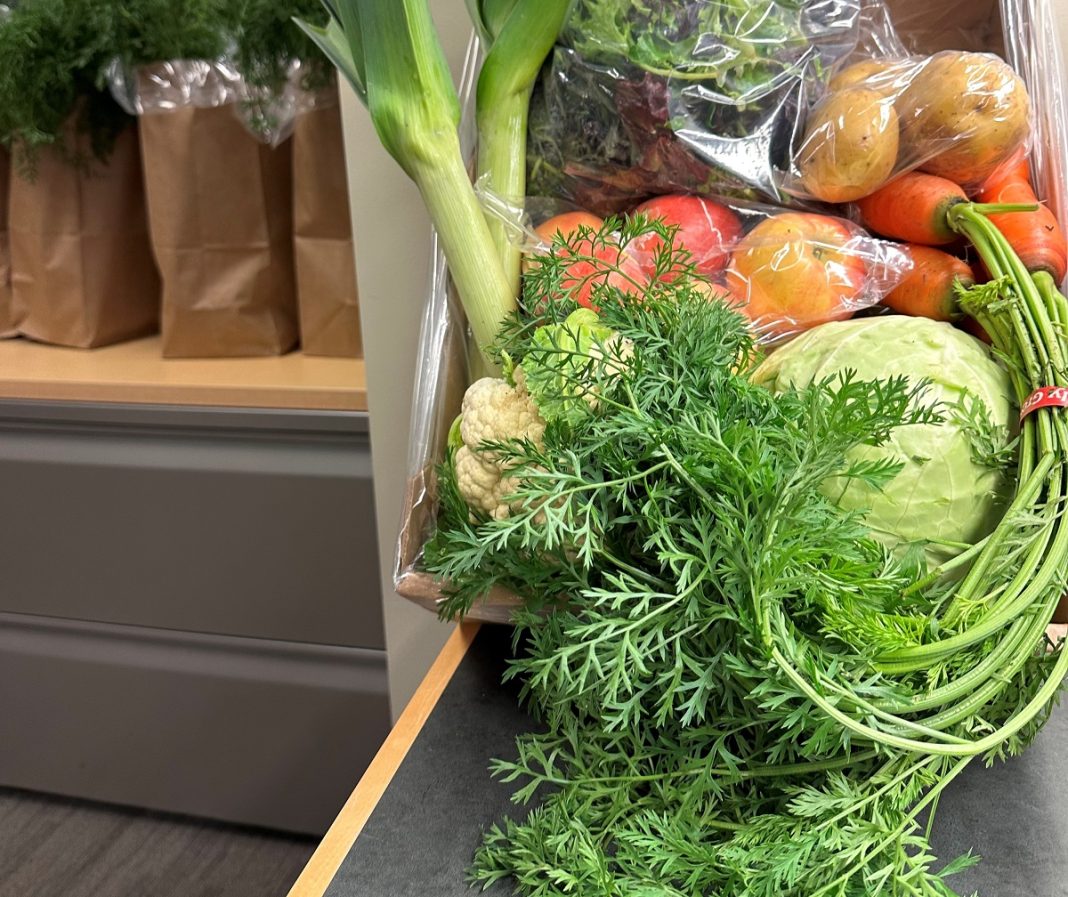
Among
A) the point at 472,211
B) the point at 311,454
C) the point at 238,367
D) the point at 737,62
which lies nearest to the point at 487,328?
the point at 472,211

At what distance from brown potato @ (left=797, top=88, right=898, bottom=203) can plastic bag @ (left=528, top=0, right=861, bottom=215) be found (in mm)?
22

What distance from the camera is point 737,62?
65 cm

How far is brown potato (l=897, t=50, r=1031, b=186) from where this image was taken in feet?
2.07

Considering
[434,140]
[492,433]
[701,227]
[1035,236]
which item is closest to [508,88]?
[434,140]

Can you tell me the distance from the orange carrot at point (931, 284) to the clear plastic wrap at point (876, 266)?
22mm

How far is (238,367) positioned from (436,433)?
0.65 metres

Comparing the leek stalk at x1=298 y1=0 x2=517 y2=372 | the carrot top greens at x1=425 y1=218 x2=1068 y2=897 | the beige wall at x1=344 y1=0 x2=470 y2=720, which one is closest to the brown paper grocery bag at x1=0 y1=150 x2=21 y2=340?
the beige wall at x1=344 y1=0 x2=470 y2=720

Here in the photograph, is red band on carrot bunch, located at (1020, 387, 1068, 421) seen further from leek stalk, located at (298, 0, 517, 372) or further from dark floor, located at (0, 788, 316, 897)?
dark floor, located at (0, 788, 316, 897)

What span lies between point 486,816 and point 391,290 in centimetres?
56

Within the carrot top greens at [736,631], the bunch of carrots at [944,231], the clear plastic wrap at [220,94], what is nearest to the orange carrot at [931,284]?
the bunch of carrots at [944,231]

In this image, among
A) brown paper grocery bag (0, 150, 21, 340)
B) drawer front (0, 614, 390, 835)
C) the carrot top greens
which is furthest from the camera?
brown paper grocery bag (0, 150, 21, 340)

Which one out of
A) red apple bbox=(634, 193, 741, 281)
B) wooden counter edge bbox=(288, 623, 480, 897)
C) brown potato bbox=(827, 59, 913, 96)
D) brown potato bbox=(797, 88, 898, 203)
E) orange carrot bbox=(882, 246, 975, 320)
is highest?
brown potato bbox=(827, 59, 913, 96)

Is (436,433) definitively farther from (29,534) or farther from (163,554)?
(29,534)

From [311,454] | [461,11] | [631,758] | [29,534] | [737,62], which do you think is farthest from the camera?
[29,534]
